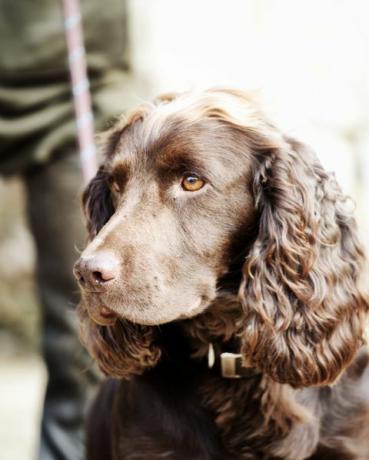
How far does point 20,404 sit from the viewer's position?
5.09m

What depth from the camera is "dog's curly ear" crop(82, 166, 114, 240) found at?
9.29 ft

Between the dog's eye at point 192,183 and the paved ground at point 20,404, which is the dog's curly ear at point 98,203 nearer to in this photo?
the dog's eye at point 192,183

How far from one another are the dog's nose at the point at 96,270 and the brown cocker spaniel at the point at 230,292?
0.08ft

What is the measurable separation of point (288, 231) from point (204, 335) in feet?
1.37

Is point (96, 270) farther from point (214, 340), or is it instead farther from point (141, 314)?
point (214, 340)

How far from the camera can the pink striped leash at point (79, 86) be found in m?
3.06

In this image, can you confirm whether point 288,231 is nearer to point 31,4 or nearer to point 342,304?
point 342,304

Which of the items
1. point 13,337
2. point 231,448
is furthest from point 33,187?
point 13,337

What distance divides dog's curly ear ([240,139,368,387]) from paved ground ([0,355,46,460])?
2037 millimetres

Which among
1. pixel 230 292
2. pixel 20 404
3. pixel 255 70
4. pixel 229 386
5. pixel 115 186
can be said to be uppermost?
pixel 115 186

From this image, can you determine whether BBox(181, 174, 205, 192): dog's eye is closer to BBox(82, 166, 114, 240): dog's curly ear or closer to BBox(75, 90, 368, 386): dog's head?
BBox(75, 90, 368, 386): dog's head

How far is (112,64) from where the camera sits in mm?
3443

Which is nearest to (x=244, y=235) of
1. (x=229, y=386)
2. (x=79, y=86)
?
(x=229, y=386)

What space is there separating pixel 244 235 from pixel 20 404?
291 cm
